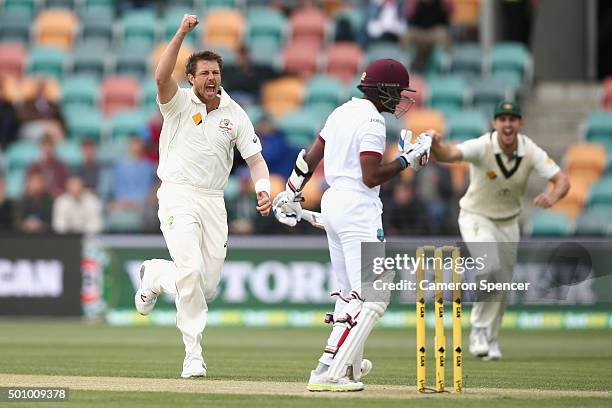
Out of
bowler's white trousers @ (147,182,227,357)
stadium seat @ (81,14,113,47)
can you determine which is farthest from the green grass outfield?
stadium seat @ (81,14,113,47)

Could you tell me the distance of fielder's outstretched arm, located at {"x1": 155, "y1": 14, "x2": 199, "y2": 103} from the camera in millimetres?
9680

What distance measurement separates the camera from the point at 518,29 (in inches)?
968

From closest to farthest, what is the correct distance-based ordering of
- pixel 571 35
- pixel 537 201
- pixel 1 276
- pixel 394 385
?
pixel 394 385 < pixel 537 201 < pixel 1 276 < pixel 571 35

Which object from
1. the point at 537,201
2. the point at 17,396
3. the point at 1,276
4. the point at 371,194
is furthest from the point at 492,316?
the point at 1,276

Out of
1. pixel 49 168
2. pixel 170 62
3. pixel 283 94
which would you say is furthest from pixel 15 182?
pixel 170 62

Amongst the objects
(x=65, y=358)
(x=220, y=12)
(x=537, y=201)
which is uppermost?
(x=220, y=12)

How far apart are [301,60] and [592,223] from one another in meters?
6.33

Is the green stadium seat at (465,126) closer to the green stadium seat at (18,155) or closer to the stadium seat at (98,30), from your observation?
the green stadium seat at (18,155)

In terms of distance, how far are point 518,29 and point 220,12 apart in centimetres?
518

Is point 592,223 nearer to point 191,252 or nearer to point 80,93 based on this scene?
point 80,93

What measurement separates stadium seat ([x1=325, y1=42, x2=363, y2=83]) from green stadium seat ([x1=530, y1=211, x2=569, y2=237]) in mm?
4708

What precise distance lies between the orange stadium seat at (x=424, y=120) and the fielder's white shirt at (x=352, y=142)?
1217 centimetres

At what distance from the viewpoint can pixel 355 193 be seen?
9.03 metres

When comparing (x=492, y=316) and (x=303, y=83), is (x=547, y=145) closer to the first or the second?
(x=303, y=83)
